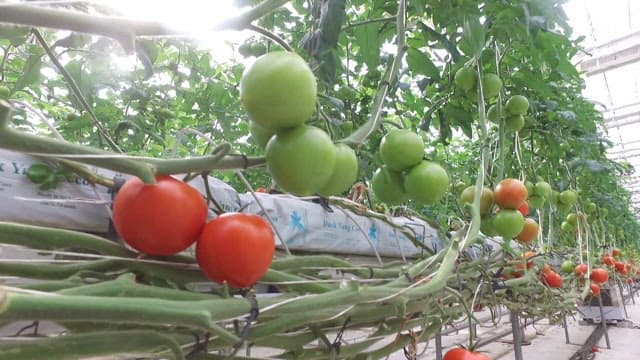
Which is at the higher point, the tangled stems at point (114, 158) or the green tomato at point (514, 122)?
the tangled stems at point (114, 158)

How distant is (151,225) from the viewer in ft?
1.40

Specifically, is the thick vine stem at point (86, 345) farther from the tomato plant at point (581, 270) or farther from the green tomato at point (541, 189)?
the tomato plant at point (581, 270)

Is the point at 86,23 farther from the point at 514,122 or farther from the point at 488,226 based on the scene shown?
the point at 514,122

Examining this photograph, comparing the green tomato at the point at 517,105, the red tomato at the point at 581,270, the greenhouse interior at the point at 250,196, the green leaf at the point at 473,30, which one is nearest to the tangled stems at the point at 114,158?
the greenhouse interior at the point at 250,196

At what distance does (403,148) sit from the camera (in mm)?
789

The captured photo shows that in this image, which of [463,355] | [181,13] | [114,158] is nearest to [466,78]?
[463,355]

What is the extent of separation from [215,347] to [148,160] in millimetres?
298

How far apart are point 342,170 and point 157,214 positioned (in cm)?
22

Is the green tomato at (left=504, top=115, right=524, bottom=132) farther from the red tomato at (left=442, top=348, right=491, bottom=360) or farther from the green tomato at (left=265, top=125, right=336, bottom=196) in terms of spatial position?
the green tomato at (left=265, top=125, right=336, bottom=196)

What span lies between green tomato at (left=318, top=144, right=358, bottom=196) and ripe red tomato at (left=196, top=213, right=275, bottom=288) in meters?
0.11

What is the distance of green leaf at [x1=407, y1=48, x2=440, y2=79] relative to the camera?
3.95 feet

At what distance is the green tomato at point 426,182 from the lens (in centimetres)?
78

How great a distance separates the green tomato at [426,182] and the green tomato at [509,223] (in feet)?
1.56

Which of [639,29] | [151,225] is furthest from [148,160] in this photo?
[639,29]
